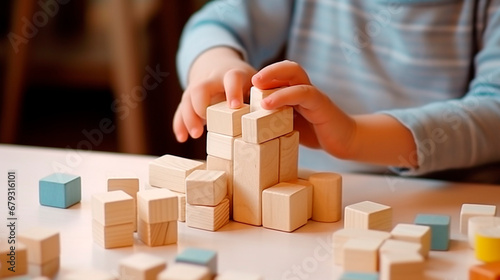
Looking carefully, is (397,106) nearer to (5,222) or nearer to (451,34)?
(451,34)

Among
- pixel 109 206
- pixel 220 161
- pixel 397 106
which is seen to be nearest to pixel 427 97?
pixel 397 106

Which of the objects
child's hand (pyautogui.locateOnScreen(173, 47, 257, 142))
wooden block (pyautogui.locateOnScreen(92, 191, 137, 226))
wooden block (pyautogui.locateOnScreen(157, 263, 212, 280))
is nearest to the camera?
wooden block (pyautogui.locateOnScreen(157, 263, 212, 280))

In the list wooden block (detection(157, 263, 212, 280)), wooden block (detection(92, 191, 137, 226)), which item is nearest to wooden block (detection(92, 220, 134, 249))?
wooden block (detection(92, 191, 137, 226))

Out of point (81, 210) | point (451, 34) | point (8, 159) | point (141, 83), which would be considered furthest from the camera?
point (141, 83)

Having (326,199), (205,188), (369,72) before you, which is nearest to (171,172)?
(205,188)

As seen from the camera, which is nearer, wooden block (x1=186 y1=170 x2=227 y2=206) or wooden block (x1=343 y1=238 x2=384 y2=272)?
wooden block (x1=343 y1=238 x2=384 y2=272)

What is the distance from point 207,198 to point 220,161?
46 mm

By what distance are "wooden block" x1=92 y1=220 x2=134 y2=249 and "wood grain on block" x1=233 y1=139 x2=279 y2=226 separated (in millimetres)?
117

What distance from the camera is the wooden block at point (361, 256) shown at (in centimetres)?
61

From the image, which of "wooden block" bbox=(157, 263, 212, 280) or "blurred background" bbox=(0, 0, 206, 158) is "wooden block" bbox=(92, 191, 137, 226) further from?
"blurred background" bbox=(0, 0, 206, 158)

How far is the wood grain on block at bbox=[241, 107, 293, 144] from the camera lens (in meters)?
0.70

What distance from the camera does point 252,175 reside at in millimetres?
728

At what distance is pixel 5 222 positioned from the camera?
733 mm

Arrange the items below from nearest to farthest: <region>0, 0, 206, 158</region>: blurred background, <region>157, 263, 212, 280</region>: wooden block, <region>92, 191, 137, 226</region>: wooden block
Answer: <region>157, 263, 212, 280</region>: wooden block
<region>92, 191, 137, 226</region>: wooden block
<region>0, 0, 206, 158</region>: blurred background
